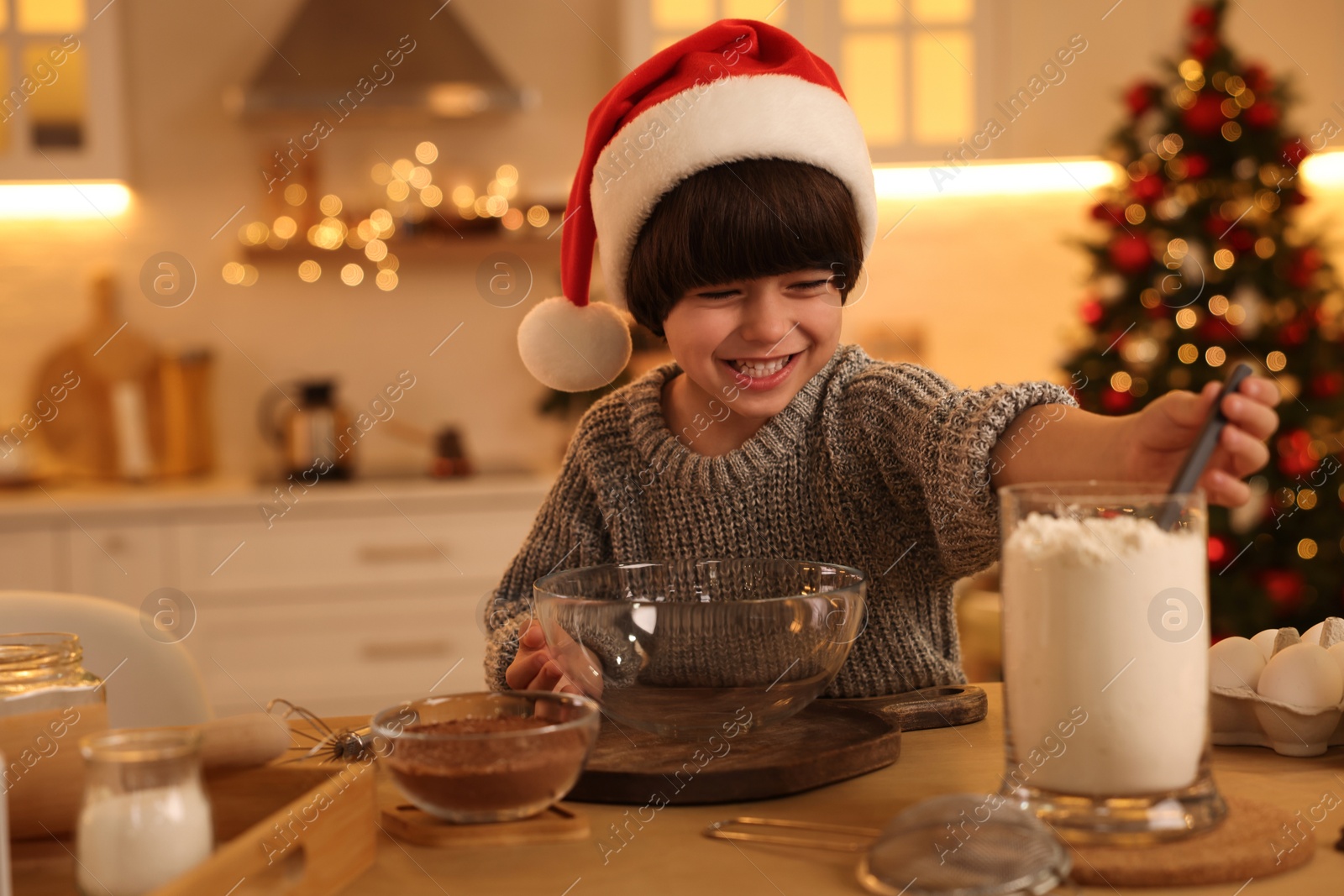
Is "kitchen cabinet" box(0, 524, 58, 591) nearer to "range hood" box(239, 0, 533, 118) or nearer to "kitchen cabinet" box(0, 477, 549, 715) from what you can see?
"kitchen cabinet" box(0, 477, 549, 715)

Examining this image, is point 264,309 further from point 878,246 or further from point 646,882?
point 646,882

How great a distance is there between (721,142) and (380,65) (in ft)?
6.45

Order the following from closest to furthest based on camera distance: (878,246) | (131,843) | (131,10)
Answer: (131,843)
(131,10)
(878,246)

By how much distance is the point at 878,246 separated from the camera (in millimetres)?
3037

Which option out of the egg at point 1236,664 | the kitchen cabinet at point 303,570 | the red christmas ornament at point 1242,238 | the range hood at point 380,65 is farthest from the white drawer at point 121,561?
the red christmas ornament at point 1242,238

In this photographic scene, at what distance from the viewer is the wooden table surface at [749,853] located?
559 mm

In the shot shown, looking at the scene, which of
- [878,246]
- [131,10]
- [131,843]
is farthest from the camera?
[878,246]

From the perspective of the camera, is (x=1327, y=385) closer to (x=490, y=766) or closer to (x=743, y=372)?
(x=743, y=372)

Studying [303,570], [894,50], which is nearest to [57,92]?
[303,570]

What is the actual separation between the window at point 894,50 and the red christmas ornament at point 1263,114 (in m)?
0.60

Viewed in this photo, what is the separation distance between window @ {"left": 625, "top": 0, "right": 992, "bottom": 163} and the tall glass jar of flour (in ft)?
7.52

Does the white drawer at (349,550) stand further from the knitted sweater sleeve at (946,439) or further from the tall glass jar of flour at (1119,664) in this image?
the tall glass jar of flour at (1119,664)

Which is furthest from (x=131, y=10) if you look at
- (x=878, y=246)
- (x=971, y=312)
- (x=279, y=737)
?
(x=279, y=737)

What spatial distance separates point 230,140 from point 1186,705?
2802 millimetres
